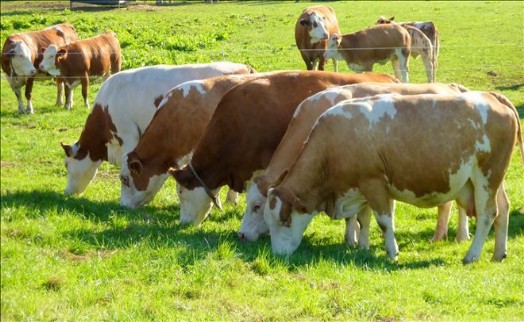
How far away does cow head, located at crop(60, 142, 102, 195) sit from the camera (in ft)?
37.2

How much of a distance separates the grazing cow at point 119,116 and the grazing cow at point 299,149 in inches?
113

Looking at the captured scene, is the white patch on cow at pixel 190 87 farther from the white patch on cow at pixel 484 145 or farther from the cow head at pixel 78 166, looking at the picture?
the white patch on cow at pixel 484 145

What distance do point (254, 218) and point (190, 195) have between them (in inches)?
46.0

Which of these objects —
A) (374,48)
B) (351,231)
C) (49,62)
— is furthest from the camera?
(374,48)

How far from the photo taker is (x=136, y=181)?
10773mm

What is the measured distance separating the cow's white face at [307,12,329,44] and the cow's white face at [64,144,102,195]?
12.7 m

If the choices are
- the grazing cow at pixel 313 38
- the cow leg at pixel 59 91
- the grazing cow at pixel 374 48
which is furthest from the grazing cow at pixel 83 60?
the grazing cow at pixel 374 48

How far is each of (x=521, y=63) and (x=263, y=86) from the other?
13799 millimetres

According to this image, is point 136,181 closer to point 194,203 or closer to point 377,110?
point 194,203

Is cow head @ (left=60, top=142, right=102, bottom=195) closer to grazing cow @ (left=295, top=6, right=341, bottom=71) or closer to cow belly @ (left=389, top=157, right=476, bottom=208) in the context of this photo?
cow belly @ (left=389, top=157, right=476, bottom=208)

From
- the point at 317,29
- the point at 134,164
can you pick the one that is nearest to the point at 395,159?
the point at 134,164

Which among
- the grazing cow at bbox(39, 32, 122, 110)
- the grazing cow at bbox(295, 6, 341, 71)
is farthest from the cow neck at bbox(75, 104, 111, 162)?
the grazing cow at bbox(295, 6, 341, 71)

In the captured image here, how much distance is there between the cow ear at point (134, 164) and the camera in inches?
421

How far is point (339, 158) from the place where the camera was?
862 centimetres
